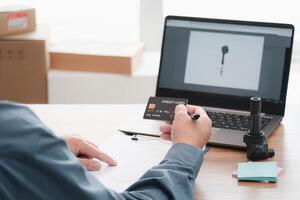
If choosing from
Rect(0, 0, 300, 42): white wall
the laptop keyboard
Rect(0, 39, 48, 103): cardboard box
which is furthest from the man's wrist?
Rect(0, 0, 300, 42): white wall

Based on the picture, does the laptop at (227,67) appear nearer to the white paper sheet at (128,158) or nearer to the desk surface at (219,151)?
the desk surface at (219,151)

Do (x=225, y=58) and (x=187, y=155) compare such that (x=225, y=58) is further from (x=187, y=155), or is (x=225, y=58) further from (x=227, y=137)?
(x=187, y=155)

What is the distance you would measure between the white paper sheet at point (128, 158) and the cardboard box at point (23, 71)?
126 cm

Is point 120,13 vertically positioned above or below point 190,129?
above

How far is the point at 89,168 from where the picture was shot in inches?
52.5

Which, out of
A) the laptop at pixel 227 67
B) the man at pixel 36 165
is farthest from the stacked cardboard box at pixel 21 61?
the man at pixel 36 165

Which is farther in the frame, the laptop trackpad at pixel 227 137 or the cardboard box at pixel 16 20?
the cardboard box at pixel 16 20

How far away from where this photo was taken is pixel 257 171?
1.32m

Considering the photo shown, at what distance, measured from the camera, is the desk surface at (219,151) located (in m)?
1.25

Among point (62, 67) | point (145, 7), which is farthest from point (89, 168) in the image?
point (145, 7)

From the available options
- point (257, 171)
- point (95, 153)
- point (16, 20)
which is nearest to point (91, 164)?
point (95, 153)

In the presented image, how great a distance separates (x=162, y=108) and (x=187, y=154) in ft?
1.27

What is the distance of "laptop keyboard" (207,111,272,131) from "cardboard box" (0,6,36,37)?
142 cm

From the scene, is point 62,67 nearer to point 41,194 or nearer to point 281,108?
point 281,108
